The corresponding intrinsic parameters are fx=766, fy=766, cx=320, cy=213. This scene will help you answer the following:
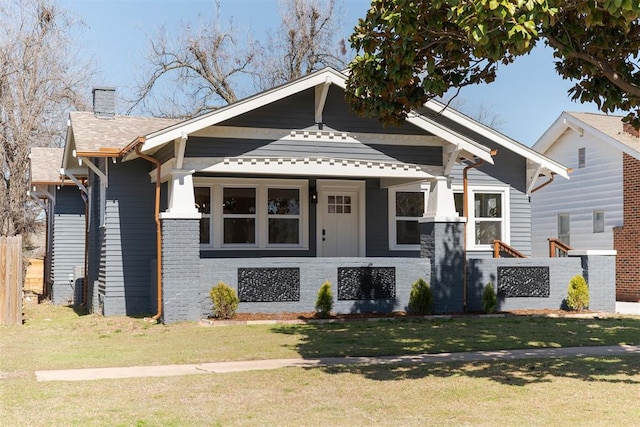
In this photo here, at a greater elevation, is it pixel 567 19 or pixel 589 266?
pixel 567 19

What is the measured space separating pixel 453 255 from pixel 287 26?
22.1 meters

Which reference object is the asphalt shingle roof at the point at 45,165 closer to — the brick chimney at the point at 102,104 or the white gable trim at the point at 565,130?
the brick chimney at the point at 102,104

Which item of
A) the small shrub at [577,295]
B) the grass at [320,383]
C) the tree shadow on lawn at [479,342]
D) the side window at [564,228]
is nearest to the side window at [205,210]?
the grass at [320,383]

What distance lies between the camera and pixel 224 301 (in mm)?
14852

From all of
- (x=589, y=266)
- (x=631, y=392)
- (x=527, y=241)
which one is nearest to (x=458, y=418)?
(x=631, y=392)

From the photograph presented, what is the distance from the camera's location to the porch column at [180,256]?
48.5ft

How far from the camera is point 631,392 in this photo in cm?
820

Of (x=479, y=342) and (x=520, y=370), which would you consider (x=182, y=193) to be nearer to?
(x=479, y=342)

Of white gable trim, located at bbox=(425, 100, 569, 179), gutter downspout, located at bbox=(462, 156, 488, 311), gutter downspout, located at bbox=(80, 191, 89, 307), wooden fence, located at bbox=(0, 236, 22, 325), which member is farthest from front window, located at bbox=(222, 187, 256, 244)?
white gable trim, located at bbox=(425, 100, 569, 179)

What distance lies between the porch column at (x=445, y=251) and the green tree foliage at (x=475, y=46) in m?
5.86

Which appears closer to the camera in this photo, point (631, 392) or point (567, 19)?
point (631, 392)

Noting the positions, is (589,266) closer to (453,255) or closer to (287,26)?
(453,255)

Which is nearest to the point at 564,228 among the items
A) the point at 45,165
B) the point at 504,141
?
the point at 504,141

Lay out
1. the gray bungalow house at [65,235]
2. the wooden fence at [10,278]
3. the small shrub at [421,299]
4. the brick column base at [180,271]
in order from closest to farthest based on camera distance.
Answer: the brick column base at [180,271] < the wooden fence at [10,278] < the small shrub at [421,299] < the gray bungalow house at [65,235]
